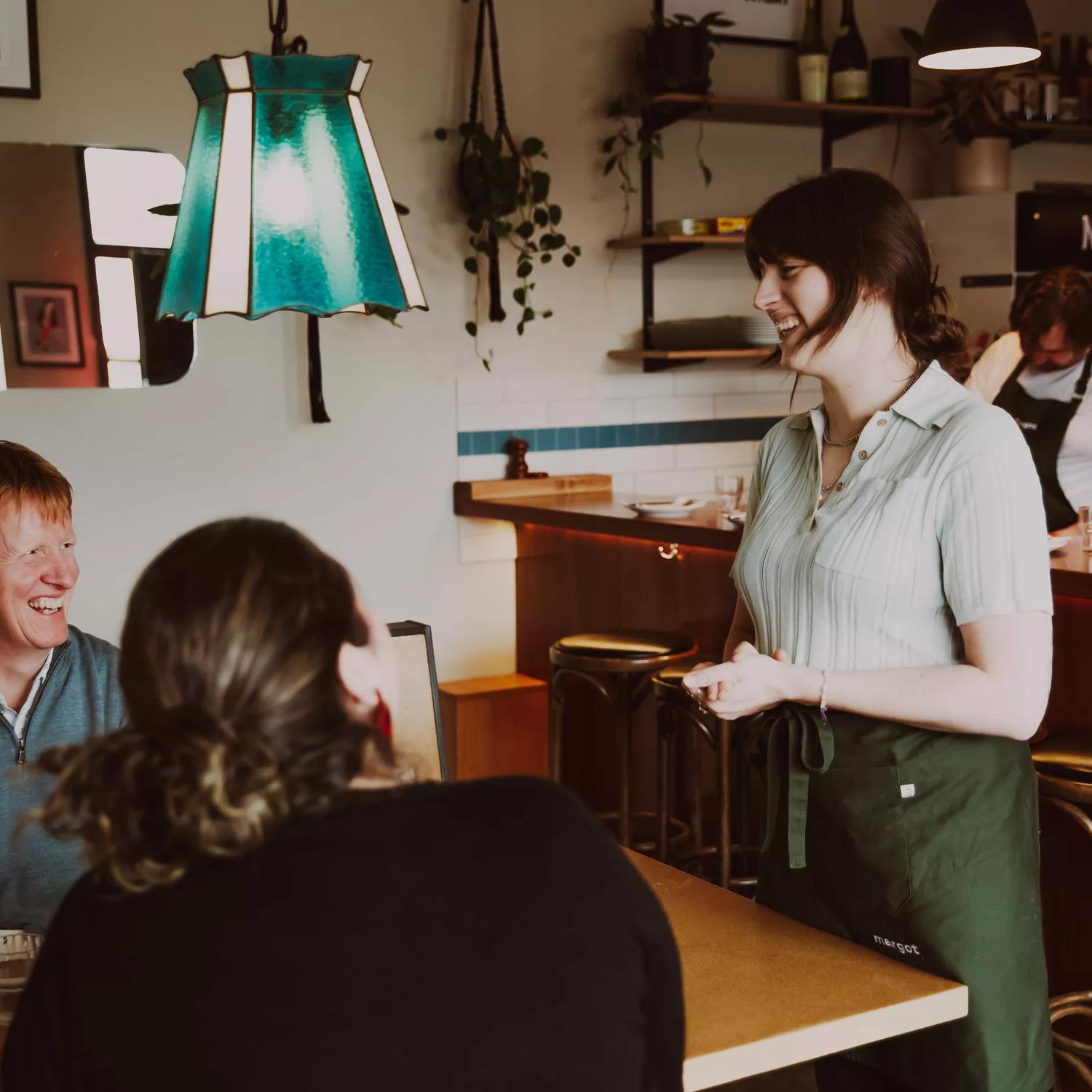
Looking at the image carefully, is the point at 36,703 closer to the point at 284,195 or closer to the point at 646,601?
the point at 284,195

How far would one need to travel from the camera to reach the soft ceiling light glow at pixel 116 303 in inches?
167

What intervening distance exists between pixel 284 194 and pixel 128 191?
2894 mm

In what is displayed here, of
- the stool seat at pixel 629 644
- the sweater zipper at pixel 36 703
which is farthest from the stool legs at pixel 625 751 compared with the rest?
the sweater zipper at pixel 36 703

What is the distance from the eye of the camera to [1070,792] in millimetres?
2498

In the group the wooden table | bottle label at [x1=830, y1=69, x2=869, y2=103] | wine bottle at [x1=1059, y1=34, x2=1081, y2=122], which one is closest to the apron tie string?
the wooden table

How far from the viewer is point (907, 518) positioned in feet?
5.57

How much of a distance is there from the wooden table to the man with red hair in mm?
867

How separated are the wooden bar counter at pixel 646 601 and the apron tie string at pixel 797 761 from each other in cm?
108

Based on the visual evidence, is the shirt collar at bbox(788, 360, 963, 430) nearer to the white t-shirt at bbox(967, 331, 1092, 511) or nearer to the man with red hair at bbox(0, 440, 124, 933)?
the man with red hair at bbox(0, 440, 124, 933)

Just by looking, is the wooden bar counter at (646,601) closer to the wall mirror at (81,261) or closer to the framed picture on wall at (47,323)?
the wall mirror at (81,261)

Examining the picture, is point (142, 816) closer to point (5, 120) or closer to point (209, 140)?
point (209, 140)

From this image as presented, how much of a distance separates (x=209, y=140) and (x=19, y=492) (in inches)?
29.6

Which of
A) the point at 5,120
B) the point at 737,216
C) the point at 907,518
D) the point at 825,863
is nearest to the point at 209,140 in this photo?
the point at 907,518

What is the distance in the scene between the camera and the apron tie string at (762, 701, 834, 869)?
1.76 meters
